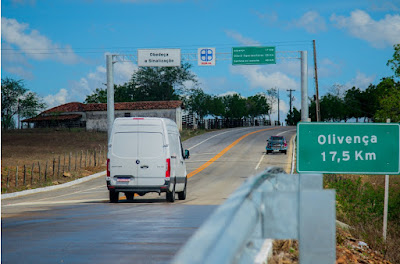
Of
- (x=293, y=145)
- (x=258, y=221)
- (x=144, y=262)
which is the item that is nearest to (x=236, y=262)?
(x=258, y=221)

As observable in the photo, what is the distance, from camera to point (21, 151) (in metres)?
50.1

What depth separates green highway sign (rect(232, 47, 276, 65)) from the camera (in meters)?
46.1

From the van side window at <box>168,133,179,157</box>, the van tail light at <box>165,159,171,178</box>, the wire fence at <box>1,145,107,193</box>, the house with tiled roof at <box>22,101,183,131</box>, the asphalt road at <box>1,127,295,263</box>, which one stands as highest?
the house with tiled roof at <box>22,101,183,131</box>

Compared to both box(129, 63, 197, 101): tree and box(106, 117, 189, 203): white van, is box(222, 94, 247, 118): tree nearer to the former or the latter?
box(129, 63, 197, 101): tree

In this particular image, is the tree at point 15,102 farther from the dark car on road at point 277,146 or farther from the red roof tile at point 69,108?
the dark car on road at point 277,146

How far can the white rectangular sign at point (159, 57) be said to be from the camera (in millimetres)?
45500

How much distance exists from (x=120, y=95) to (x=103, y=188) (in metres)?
101

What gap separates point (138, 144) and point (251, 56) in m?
29.8

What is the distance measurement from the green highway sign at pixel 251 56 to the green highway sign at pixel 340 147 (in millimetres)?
36455

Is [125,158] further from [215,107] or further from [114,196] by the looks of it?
[215,107]

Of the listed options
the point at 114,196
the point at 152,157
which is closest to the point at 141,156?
the point at 152,157

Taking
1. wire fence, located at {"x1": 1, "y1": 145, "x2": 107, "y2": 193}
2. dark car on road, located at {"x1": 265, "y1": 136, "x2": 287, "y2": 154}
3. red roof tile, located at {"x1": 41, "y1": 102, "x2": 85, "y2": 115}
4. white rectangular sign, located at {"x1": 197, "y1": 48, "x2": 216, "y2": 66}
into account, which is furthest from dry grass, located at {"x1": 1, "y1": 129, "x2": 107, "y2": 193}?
red roof tile, located at {"x1": 41, "y1": 102, "x2": 85, "y2": 115}

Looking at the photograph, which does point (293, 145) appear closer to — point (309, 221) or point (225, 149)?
point (225, 149)

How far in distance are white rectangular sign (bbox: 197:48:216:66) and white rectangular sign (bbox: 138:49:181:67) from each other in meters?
1.77
